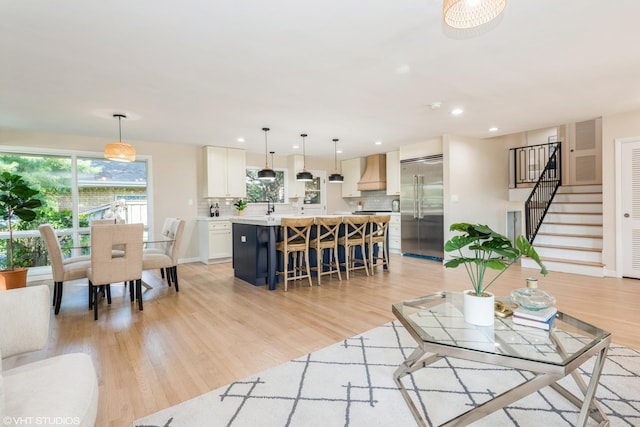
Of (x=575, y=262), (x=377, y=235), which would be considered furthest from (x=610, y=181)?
(x=377, y=235)

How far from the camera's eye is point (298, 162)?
773 centimetres

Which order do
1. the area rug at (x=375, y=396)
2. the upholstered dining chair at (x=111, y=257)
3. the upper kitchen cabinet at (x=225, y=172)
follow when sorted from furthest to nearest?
1. the upper kitchen cabinet at (x=225, y=172)
2. the upholstered dining chair at (x=111, y=257)
3. the area rug at (x=375, y=396)

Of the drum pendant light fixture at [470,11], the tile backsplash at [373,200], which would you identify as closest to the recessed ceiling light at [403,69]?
the drum pendant light fixture at [470,11]

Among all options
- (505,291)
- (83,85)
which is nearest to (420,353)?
(505,291)

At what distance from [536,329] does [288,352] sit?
1659 mm

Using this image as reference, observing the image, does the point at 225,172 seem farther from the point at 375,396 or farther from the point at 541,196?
the point at 541,196

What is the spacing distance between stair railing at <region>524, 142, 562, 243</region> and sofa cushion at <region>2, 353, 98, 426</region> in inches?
254

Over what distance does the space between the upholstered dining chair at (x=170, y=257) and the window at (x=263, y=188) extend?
118 inches

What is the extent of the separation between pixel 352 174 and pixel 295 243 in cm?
468

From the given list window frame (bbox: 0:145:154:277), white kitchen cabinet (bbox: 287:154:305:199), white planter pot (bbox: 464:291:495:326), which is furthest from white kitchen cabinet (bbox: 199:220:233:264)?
white planter pot (bbox: 464:291:495:326)

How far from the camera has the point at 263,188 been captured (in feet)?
25.0

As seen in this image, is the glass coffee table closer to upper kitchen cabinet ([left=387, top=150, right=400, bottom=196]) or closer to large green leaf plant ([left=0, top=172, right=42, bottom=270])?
large green leaf plant ([left=0, top=172, right=42, bottom=270])

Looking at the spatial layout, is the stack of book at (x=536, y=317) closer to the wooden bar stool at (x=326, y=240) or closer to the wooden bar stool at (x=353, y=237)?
the wooden bar stool at (x=326, y=240)

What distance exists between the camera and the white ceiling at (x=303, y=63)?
2.08 m
